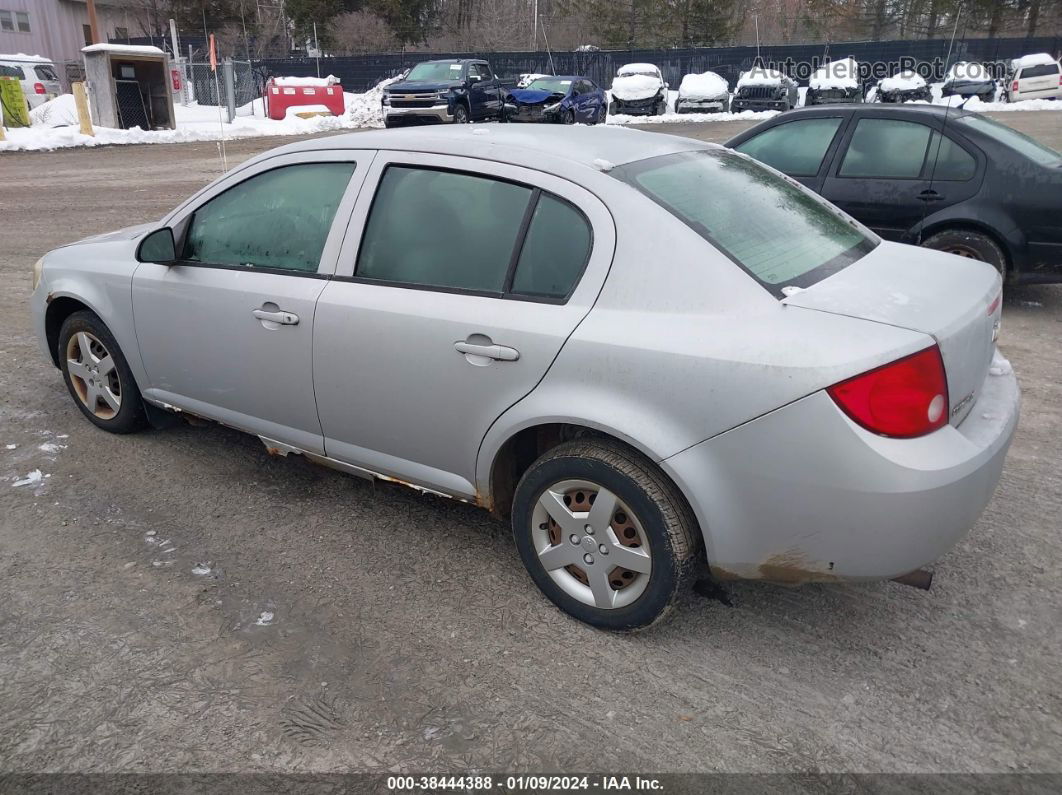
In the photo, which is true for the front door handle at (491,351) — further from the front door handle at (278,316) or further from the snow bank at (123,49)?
the snow bank at (123,49)

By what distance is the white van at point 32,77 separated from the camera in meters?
25.4

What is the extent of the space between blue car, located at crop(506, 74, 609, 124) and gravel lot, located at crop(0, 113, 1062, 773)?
20.8 meters

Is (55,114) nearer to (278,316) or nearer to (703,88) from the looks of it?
(703,88)

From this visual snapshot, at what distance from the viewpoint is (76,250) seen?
4.59 m

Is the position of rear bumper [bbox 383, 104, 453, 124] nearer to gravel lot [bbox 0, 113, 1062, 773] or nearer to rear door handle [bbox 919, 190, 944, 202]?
rear door handle [bbox 919, 190, 944, 202]

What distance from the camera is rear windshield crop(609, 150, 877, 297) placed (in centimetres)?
286

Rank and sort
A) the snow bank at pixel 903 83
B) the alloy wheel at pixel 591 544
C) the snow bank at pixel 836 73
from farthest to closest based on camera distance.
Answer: the snow bank at pixel 836 73
the snow bank at pixel 903 83
the alloy wheel at pixel 591 544

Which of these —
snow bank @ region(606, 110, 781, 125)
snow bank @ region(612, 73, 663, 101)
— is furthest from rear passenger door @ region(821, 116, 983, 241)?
snow bank @ region(612, 73, 663, 101)

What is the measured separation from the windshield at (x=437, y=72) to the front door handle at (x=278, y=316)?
22660mm

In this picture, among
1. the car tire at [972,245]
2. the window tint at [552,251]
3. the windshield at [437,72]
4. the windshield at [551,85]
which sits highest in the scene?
the windshield at [437,72]

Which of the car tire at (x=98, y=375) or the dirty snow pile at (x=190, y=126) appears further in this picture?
the dirty snow pile at (x=190, y=126)

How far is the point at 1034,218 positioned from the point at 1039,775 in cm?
508

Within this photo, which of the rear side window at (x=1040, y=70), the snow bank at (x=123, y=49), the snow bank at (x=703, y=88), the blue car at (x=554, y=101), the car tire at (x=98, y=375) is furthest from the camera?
the rear side window at (x=1040, y=70)

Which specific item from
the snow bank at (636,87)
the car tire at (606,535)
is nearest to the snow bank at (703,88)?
the snow bank at (636,87)
